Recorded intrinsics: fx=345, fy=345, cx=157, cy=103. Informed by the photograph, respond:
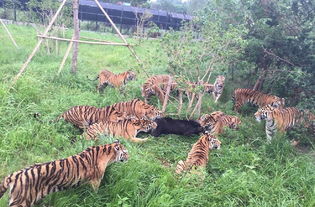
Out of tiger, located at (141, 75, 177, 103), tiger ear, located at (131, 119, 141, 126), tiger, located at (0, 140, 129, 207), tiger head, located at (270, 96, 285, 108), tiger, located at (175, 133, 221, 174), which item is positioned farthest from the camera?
tiger, located at (141, 75, 177, 103)

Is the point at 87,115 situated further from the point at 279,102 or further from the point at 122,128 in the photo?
the point at 279,102

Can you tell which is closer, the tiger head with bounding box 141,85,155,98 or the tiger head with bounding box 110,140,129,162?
the tiger head with bounding box 110,140,129,162

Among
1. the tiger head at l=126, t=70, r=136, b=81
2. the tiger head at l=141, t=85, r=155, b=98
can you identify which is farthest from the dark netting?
the tiger head at l=141, t=85, r=155, b=98

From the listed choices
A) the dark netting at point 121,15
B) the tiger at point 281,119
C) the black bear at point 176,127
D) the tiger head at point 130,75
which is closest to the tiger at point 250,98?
the tiger at point 281,119

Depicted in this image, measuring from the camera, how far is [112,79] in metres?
9.92

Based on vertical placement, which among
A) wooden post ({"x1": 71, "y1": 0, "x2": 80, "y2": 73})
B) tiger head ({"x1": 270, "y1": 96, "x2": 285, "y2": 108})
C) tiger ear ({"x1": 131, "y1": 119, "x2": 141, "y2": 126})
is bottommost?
tiger ear ({"x1": 131, "y1": 119, "x2": 141, "y2": 126})

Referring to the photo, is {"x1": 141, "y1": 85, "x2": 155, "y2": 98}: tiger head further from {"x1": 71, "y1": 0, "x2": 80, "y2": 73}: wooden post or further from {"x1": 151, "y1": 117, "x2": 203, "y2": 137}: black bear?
{"x1": 71, "y1": 0, "x2": 80, "y2": 73}: wooden post

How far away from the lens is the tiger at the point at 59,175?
390 centimetres

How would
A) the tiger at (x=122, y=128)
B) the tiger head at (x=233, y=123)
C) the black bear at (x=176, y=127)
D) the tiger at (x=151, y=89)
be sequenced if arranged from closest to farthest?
the tiger at (x=122, y=128) < the black bear at (x=176, y=127) < the tiger head at (x=233, y=123) < the tiger at (x=151, y=89)

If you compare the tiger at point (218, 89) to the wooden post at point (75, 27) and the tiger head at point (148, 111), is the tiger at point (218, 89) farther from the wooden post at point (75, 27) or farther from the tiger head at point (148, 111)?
the wooden post at point (75, 27)

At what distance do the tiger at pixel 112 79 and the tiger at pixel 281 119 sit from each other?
13.4 ft

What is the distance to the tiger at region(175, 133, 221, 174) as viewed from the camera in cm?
532

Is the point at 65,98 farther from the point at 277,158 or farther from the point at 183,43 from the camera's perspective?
the point at 277,158

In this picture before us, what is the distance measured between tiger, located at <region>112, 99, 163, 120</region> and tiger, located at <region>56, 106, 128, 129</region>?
0.47m
